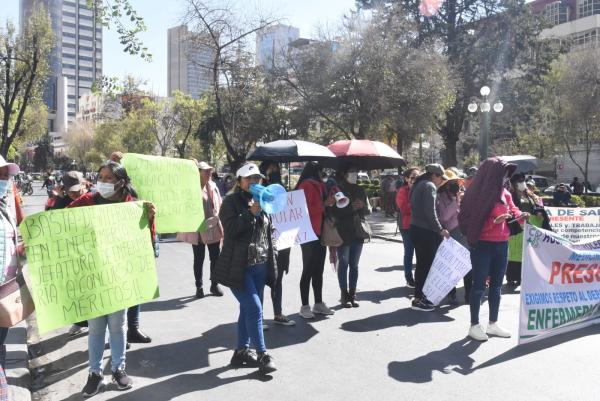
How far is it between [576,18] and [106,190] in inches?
2301

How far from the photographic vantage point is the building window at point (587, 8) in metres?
50.7

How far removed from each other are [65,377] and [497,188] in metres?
4.49

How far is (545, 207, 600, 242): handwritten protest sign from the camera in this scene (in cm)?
790

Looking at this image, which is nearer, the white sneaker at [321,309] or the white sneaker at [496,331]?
the white sneaker at [496,331]

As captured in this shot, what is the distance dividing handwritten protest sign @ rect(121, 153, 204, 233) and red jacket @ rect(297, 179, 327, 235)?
1452mm

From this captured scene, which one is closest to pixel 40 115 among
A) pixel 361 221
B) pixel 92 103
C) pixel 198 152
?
pixel 198 152

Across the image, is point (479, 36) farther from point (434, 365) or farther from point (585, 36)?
point (434, 365)

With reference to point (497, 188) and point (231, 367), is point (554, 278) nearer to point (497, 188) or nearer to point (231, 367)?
point (497, 188)

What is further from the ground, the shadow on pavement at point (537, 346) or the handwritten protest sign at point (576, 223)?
the handwritten protest sign at point (576, 223)

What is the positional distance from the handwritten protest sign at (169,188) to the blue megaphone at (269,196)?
949 millimetres

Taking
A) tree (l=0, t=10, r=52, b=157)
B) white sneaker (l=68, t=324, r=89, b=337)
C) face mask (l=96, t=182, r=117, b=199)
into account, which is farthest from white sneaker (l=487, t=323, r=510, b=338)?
tree (l=0, t=10, r=52, b=157)

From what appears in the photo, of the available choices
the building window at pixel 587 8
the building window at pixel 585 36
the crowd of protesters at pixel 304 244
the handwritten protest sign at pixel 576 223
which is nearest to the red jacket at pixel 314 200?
the crowd of protesters at pixel 304 244

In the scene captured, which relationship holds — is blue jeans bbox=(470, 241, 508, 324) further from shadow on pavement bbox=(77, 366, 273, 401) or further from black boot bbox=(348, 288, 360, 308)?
shadow on pavement bbox=(77, 366, 273, 401)

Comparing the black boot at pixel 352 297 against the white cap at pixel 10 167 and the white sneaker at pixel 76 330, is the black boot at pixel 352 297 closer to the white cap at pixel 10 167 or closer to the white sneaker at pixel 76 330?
the white sneaker at pixel 76 330
